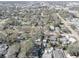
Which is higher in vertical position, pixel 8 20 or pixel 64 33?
pixel 8 20

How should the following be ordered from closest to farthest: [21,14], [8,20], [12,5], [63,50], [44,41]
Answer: [63,50] → [44,41] → [8,20] → [21,14] → [12,5]

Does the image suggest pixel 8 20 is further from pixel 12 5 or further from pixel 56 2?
pixel 56 2

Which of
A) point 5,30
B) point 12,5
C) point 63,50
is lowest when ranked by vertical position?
point 63,50

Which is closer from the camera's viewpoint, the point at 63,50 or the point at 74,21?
the point at 63,50

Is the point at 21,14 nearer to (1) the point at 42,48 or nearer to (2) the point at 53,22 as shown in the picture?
(2) the point at 53,22

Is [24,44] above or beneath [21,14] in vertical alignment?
beneath

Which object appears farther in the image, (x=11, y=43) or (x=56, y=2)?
(x=56, y=2)

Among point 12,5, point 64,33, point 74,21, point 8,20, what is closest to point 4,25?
point 8,20

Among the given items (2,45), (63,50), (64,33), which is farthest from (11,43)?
(64,33)

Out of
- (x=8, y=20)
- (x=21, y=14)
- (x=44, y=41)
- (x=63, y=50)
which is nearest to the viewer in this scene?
(x=63, y=50)
